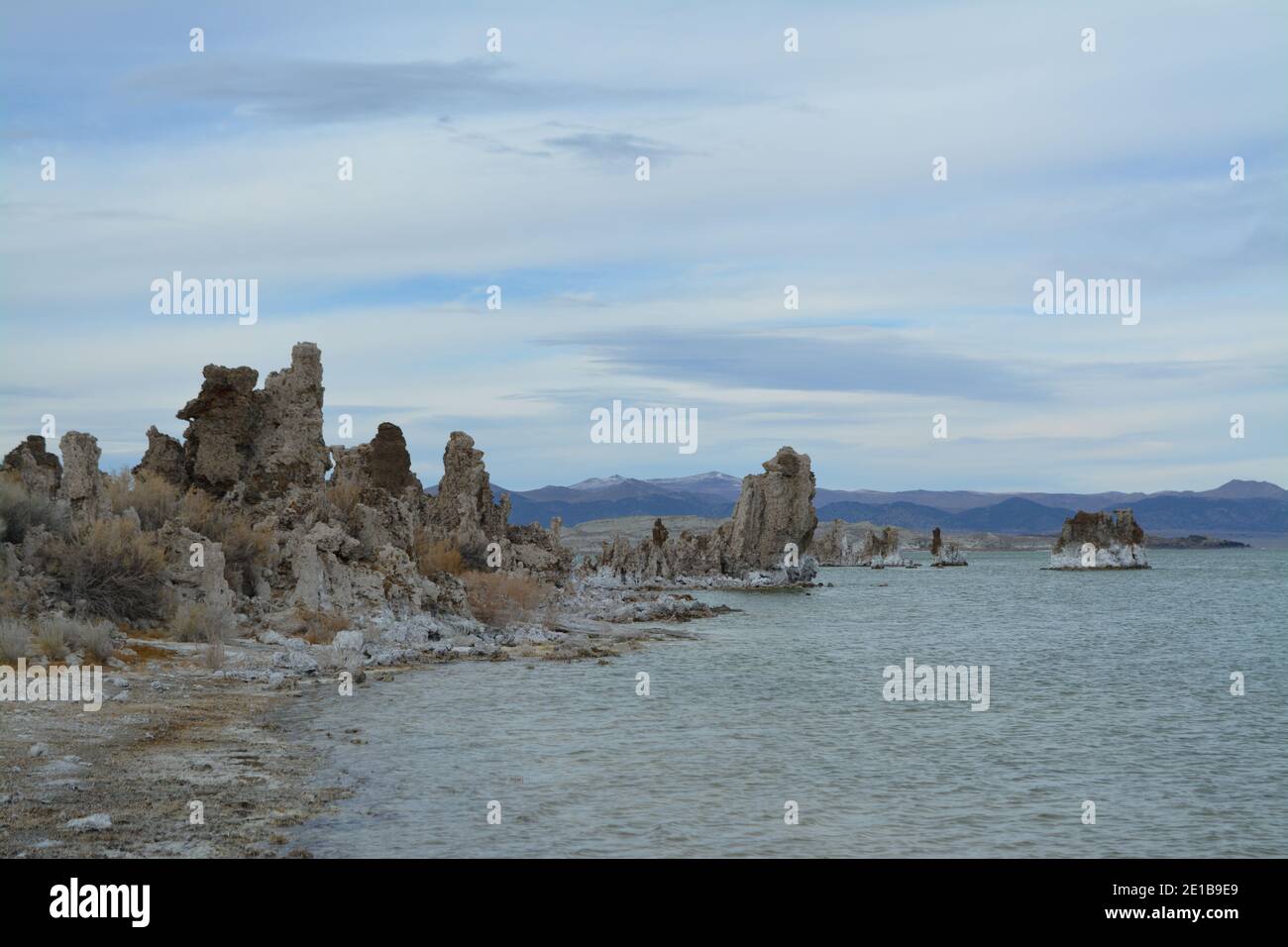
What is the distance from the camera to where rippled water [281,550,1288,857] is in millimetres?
13258

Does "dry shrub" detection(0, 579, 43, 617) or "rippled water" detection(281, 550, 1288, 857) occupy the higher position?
"dry shrub" detection(0, 579, 43, 617)

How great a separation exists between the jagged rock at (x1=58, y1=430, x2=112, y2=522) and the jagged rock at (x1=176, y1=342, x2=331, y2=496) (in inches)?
205

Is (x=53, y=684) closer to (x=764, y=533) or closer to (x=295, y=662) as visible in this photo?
(x=295, y=662)

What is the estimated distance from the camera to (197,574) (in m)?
26.5

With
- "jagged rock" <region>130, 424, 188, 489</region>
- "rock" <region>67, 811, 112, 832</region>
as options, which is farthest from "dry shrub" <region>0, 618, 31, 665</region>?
"jagged rock" <region>130, 424, 188, 489</region>


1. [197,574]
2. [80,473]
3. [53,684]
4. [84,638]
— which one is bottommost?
[53,684]

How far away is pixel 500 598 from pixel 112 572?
1516cm

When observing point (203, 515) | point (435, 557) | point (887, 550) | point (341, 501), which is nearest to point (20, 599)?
point (203, 515)

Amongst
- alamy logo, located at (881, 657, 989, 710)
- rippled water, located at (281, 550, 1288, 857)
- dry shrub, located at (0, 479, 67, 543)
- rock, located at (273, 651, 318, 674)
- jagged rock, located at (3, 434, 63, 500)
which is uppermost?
jagged rock, located at (3, 434, 63, 500)

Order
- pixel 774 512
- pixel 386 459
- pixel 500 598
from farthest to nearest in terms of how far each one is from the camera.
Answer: pixel 774 512, pixel 386 459, pixel 500 598

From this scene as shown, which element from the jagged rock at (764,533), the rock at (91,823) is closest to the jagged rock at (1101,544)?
the jagged rock at (764,533)

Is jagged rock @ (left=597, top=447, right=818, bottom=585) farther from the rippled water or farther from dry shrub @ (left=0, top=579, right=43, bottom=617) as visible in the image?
dry shrub @ (left=0, top=579, right=43, bottom=617)
